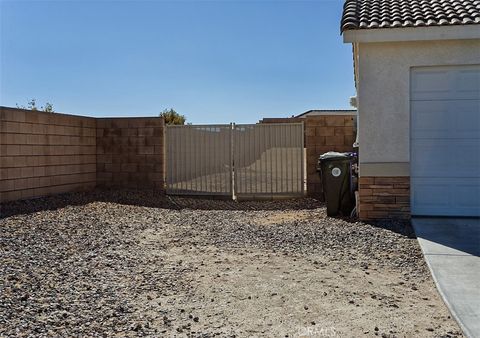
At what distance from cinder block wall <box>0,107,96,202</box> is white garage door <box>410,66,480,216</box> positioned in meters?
8.19

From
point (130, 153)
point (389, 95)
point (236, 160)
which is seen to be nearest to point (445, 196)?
point (389, 95)

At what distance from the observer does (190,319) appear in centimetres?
382

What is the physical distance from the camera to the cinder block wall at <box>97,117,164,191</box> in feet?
40.9

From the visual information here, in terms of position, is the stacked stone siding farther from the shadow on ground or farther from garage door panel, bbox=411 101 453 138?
the shadow on ground

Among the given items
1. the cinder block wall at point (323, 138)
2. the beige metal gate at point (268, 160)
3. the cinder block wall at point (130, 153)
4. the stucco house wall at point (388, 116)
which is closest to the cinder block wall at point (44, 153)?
the cinder block wall at point (130, 153)

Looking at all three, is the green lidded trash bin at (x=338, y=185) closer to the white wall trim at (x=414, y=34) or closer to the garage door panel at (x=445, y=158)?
the garage door panel at (x=445, y=158)

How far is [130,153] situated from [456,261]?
9.40m

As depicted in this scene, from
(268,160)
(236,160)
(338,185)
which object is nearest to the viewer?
(338,185)

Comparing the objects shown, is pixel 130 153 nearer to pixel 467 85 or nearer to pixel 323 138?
pixel 323 138

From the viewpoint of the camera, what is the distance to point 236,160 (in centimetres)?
Result: 1199

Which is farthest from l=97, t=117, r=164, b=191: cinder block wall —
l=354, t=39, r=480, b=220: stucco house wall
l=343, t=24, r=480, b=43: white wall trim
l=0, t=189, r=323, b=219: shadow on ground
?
l=343, t=24, r=480, b=43: white wall trim

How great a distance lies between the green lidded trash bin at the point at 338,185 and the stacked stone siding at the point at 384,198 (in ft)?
2.62

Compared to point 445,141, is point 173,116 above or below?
above

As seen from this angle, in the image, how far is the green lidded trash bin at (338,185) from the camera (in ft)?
28.8
